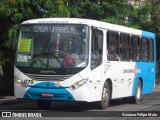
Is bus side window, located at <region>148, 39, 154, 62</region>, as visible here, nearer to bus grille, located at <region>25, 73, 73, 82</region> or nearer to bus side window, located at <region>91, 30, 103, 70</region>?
bus side window, located at <region>91, 30, 103, 70</region>

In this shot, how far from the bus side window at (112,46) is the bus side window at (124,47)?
0.39 meters

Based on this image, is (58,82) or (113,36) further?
(113,36)

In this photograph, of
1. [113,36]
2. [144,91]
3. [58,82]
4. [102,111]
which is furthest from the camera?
[144,91]

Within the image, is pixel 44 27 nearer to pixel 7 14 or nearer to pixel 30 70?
pixel 30 70

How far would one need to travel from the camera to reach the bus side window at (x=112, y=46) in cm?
1620

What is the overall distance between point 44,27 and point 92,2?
10.6 meters

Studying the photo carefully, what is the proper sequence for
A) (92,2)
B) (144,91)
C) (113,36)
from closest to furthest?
(113,36), (144,91), (92,2)

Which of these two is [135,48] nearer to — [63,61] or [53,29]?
[53,29]

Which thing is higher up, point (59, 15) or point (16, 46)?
point (59, 15)

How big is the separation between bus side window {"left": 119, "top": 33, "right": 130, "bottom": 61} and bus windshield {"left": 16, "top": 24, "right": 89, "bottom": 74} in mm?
2986

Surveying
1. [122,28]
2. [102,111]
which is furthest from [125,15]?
[102,111]

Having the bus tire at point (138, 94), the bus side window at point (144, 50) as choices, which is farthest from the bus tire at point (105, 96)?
the bus side window at point (144, 50)

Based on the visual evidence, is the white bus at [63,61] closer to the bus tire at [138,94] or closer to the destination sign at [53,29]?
the destination sign at [53,29]

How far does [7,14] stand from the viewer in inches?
707
